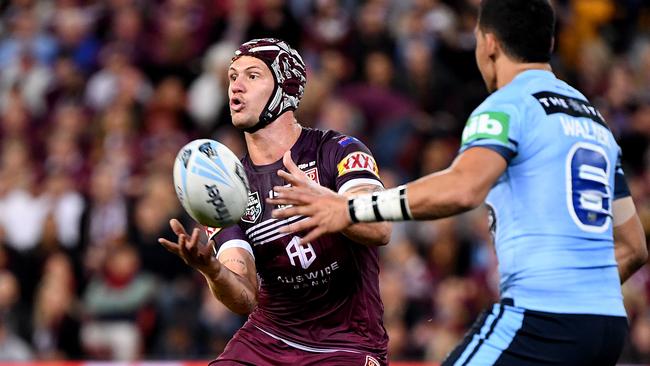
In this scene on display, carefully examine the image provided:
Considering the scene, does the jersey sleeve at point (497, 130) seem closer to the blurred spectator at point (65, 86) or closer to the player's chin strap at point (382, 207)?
the player's chin strap at point (382, 207)

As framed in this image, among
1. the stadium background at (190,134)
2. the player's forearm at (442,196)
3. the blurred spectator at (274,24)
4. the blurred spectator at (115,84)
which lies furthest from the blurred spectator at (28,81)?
the player's forearm at (442,196)

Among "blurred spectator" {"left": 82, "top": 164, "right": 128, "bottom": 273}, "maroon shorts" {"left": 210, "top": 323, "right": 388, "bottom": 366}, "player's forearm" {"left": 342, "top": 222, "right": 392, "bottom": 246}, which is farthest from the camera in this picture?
"blurred spectator" {"left": 82, "top": 164, "right": 128, "bottom": 273}

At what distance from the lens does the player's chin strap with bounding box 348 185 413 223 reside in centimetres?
461

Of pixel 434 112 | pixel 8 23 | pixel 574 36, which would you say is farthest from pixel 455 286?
pixel 8 23

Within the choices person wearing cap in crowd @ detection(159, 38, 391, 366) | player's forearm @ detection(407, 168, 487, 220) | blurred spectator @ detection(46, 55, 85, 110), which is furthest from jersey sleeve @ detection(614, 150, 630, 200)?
blurred spectator @ detection(46, 55, 85, 110)

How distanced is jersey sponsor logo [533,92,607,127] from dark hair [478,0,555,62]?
213 millimetres

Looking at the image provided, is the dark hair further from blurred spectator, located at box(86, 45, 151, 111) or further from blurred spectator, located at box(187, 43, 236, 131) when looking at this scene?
blurred spectator, located at box(86, 45, 151, 111)

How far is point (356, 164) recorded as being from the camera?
5.94 meters

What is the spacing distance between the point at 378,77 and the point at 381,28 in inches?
27.8

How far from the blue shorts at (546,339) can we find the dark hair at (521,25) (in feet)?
3.36

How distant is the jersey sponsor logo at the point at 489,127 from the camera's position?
Result: 14.9 ft

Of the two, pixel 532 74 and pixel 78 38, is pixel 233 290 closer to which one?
pixel 532 74

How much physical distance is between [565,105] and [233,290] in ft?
6.81

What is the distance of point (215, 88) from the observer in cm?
1356
